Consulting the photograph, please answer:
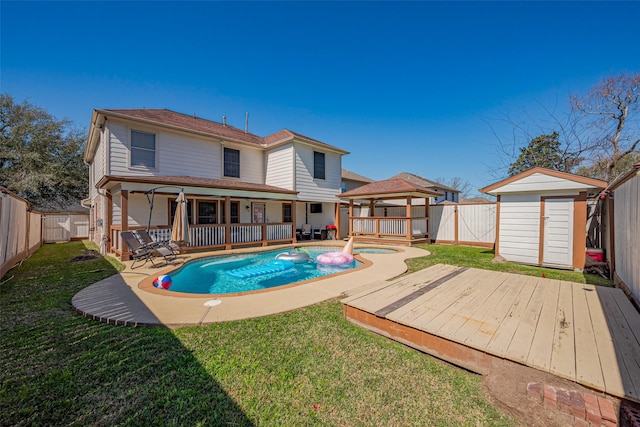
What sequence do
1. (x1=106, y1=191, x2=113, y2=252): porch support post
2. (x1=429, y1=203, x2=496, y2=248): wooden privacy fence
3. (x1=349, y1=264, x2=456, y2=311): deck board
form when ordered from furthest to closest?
(x1=429, y1=203, x2=496, y2=248): wooden privacy fence, (x1=106, y1=191, x2=113, y2=252): porch support post, (x1=349, y1=264, x2=456, y2=311): deck board

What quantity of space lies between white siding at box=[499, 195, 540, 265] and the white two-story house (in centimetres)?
971

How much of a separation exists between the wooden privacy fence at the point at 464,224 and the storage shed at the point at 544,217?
173 inches

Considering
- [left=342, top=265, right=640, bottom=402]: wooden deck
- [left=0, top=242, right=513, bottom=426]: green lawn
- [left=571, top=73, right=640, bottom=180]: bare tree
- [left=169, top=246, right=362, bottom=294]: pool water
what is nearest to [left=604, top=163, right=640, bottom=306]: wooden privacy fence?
[left=342, top=265, right=640, bottom=402]: wooden deck

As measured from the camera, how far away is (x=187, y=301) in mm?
4855

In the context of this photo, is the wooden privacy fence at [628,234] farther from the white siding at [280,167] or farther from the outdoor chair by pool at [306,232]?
the outdoor chair by pool at [306,232]

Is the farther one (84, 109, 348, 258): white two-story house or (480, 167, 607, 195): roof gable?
(84, 109, 348, 258): white two-story house

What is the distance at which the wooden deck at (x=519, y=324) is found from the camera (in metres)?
2.39

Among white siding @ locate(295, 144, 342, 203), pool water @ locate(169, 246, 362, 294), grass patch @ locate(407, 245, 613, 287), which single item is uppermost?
white siding @ locate(295, 144, 342, 203)

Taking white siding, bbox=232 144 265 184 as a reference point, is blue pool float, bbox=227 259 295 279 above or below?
below

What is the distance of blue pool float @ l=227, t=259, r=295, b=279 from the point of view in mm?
8289

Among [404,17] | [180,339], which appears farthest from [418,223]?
[180,339]

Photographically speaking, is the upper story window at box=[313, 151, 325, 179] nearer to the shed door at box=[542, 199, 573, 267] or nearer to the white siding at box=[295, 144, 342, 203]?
the white siding at box=[295, 144, 342, 203]

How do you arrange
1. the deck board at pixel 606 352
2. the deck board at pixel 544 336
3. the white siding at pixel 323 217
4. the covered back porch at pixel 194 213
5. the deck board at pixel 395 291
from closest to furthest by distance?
the deck board at pixel 606 352, the deck board at pixel 544 336, the deck board at pixel 395 291, the covered back porch at pixel 194 213, the white siding at pixel 323 217

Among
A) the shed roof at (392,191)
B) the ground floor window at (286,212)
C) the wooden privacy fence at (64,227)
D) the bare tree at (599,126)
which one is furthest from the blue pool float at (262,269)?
the bare tree at (599,126)
